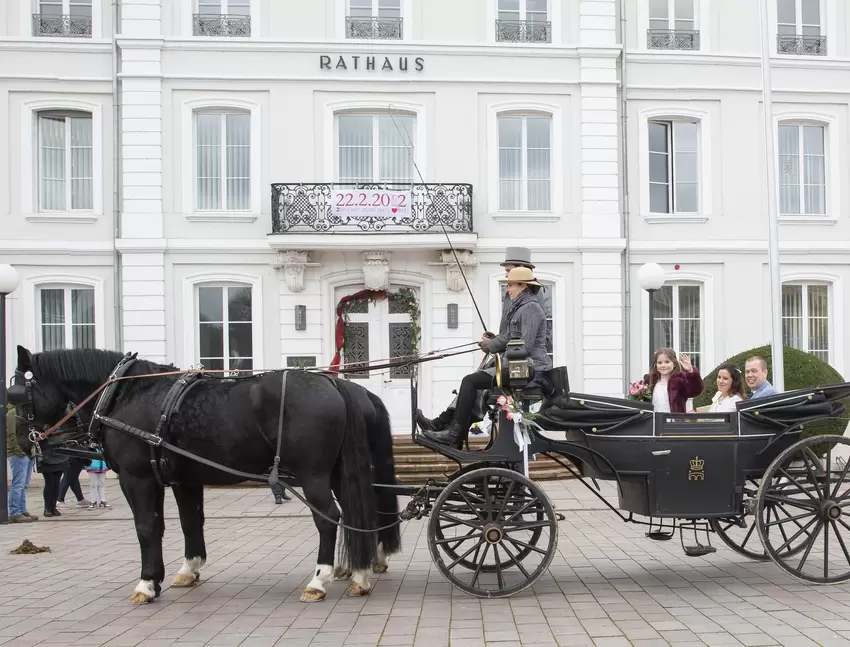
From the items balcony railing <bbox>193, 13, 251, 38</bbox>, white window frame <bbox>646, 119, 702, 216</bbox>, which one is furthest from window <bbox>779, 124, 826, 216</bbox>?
balcony railing <bbox>193, 13, 251, 38</bbox>

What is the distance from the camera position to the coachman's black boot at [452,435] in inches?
271

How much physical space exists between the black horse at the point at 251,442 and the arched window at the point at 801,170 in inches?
534

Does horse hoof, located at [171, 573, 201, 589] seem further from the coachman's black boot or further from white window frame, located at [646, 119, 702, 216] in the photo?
white window frame, located at [646, 119, 702, 216]

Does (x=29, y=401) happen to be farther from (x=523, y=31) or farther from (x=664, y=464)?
(x=523, y=31)

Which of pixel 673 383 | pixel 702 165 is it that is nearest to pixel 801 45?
pixel 702 165

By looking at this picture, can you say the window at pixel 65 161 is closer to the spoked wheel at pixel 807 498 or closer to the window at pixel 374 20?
the window at pixel 374 20

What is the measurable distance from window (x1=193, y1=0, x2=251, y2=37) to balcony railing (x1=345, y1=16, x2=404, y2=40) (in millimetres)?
1881

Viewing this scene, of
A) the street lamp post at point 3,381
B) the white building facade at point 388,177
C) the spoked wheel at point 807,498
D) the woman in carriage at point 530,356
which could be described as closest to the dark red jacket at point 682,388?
Result: the spoked wheel at point 807,498

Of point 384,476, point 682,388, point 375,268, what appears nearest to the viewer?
point 384,476

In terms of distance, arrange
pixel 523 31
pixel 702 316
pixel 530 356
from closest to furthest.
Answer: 1. pixel 530 356
2. pixel 523 31
3. pixel 702 316

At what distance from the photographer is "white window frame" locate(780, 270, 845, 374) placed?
17.6 metres

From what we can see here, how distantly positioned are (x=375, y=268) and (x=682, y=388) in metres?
9.17

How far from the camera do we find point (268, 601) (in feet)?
22.2

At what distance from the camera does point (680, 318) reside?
57.6ft
